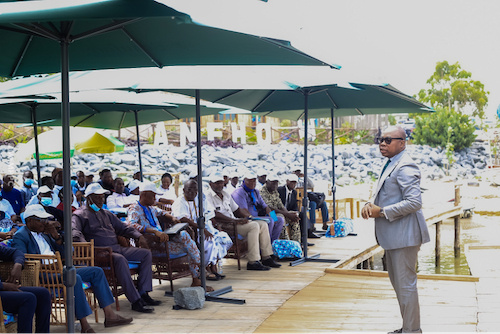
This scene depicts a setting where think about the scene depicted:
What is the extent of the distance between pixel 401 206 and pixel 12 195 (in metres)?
6.81

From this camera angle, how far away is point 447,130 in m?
43.9

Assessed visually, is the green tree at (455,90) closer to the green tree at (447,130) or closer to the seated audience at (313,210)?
the green tree at (447,130)

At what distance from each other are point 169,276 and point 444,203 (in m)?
17.5

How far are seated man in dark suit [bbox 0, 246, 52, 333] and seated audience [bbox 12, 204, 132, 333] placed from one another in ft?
0.88

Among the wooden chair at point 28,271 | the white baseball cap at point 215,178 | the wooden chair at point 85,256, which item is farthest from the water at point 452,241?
the wooden chair at point 28,271

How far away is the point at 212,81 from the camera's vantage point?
6.20 metres

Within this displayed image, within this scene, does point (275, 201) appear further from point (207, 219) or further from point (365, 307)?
point (365, 307)

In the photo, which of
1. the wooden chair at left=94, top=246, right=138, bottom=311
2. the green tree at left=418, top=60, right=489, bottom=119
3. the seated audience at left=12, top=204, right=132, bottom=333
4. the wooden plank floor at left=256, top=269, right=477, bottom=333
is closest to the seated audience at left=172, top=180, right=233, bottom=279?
the wooden plank floor at left=256, top=269, right=477, bottom=333

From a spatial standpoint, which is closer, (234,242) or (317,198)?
(234,242)

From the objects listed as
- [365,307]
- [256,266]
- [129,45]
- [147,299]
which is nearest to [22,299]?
[147,299]

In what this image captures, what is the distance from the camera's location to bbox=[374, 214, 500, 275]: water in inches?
579

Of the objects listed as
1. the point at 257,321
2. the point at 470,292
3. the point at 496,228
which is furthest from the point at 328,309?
the point at 496,228

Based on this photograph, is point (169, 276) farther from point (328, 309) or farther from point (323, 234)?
point (323, 234)

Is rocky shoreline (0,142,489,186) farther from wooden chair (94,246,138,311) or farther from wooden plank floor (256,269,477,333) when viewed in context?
wooden chair (94,246,138,311)
